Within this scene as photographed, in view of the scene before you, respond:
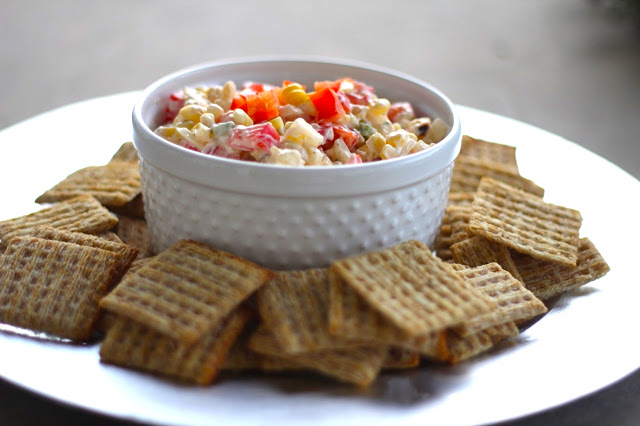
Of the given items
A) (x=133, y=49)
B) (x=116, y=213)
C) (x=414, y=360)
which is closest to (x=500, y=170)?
(x=414, y=360)

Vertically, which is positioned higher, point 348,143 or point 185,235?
point 348,143

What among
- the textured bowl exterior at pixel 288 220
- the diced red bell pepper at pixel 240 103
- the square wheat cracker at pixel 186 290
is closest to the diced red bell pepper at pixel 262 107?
the diced red bell pepper at pixel 240 103

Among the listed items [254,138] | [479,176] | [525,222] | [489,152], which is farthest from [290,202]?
[489,152]

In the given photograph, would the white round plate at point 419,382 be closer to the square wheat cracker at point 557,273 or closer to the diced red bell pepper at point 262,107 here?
the square wheat cracker at point 557,273

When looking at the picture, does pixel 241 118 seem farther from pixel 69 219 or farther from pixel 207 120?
pixel 69 219

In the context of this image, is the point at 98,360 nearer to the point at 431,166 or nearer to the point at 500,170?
the point at 431,166

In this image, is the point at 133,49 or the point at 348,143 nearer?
the point at 348,143
